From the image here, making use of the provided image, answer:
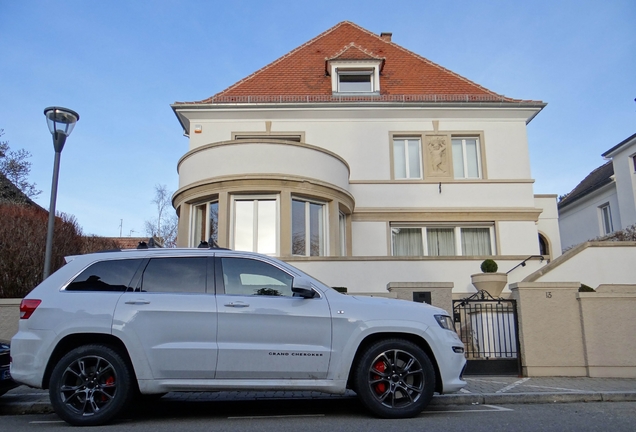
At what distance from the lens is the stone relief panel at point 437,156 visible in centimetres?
1898

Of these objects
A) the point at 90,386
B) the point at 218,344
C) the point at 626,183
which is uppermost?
the point at 626,183

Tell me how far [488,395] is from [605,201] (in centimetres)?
2452

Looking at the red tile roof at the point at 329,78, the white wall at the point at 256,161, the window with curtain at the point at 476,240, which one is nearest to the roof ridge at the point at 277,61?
Result: the red tile roof at the point at 329,78

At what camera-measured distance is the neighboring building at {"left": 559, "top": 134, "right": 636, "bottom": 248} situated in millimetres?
25297

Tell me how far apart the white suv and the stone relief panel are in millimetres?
13341

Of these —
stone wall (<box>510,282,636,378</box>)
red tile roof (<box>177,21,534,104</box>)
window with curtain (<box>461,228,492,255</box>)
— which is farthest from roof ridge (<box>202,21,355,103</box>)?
stone wall (<box>510,282,636,378</box>)

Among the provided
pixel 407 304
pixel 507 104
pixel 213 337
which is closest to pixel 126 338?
pixel 213 337

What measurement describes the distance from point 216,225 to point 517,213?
10.1 m

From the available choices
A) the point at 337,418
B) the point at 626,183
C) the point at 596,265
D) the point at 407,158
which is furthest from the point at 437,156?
the point at 337,418

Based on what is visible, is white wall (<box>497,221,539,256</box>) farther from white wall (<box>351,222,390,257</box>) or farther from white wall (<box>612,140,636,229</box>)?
white wall (<box>612,140,636,229</box>)

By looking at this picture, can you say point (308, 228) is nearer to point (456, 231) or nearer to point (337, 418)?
point (456, 231)

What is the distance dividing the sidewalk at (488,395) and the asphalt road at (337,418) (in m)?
0.20

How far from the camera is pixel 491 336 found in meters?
10.0

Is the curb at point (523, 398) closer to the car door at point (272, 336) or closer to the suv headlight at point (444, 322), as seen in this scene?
the suv headlight at point (444, 322)
